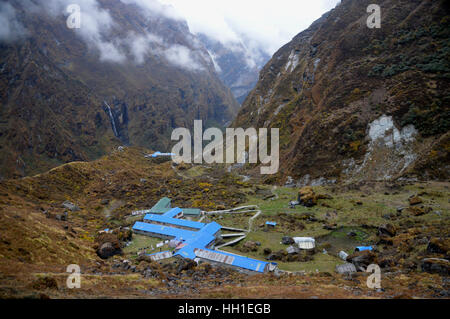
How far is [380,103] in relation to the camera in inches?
1836

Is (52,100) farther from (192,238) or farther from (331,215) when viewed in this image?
(331,215)

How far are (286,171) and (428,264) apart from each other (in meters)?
36.9

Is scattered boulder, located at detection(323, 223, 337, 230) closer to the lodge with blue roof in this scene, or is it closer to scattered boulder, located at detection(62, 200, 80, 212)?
the lodge with blue roof

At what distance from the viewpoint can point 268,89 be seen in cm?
10769

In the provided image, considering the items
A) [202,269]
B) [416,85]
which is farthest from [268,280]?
[416,85]

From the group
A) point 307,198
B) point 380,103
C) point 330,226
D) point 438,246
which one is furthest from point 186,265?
point 380,103

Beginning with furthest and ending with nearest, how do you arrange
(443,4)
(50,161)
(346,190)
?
1. (50,161)
2. (443,4)
3. (346,190)

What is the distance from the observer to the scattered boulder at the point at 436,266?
16505 millimetres

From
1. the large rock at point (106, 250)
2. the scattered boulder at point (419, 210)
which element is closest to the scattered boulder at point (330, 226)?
the scattered boulder at point (419, 210)

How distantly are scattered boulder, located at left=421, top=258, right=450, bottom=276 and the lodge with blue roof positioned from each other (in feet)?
34.2

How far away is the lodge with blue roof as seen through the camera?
73.2 ft
